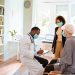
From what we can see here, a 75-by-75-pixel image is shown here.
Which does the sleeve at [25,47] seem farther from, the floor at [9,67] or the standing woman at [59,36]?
the floor at [9,67]

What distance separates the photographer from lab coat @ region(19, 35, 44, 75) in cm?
369

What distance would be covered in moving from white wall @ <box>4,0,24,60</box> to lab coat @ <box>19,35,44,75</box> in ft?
10.2

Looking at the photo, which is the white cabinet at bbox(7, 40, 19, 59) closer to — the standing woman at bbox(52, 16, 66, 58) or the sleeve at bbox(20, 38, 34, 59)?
the standing woman at bbox(52, 16, 66, 58)

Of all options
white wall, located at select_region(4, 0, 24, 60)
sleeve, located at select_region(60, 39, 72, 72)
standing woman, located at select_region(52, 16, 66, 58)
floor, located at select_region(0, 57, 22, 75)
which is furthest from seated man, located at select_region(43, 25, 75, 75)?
white wall, located at select_region(4, 0, 24, 60)

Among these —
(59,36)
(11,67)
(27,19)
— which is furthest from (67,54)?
(27,19)

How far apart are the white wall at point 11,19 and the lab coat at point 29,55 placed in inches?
122

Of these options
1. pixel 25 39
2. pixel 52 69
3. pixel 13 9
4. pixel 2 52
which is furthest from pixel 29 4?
pixel 52 69

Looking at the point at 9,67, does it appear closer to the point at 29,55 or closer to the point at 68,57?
the point at 29,55

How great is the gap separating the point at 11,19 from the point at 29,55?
405cm

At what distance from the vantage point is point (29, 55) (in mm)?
3717

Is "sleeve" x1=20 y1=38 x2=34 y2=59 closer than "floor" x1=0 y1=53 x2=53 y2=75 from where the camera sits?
Yes

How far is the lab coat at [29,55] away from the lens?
3.69 metres

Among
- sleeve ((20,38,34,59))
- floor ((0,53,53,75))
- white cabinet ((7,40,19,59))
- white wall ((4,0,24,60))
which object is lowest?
floor ((0,53,53,75))

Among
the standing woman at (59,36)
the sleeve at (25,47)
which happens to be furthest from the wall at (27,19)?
the sleeve at (25,47)
